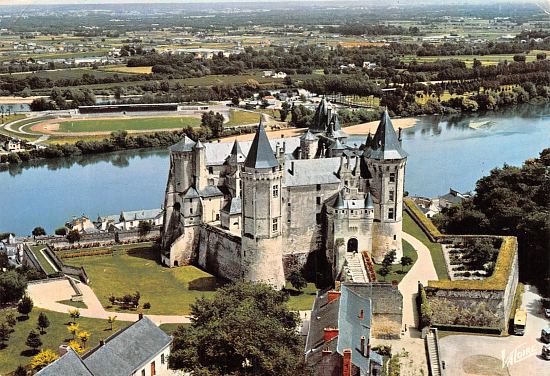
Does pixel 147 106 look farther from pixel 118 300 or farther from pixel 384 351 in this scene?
pixel 384 351

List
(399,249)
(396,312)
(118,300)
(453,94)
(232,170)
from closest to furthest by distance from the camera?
(396,312), (118,300), (399,249), (232,170), (453,94)

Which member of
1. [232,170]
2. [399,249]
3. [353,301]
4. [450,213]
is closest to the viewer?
[353,301]

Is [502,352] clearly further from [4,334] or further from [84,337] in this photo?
[4,334]

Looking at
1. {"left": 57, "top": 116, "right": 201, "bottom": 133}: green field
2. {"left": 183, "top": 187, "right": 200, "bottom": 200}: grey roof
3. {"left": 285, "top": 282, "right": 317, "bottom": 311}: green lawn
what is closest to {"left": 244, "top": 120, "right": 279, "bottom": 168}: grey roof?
{"left": 285, "top": 282, "right": 317, "bottom": 311}: green lawn

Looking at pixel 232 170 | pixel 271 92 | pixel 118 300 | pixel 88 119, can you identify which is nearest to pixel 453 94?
pixel 271 92

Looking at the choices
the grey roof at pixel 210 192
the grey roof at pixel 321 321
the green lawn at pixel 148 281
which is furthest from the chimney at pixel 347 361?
the grey roof at pixel 210 192

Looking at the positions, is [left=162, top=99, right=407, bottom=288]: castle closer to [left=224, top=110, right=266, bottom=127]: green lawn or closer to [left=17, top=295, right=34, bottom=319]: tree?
[left=17, top=295, right=34, bottom=319]: tree
